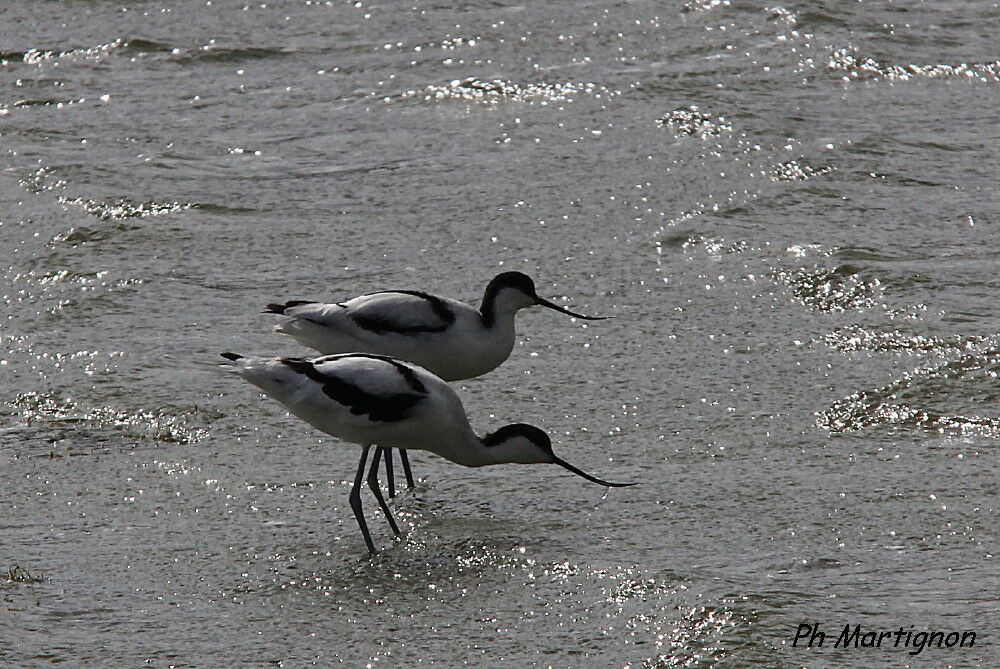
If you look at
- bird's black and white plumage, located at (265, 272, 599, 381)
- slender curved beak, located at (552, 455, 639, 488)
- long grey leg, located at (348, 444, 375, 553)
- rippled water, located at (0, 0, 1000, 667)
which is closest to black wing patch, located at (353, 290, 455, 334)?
bird's black and white plumage, located at (265, 272, 599, 381)

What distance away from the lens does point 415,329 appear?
6.55 meters

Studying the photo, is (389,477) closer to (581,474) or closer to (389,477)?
(389,477)

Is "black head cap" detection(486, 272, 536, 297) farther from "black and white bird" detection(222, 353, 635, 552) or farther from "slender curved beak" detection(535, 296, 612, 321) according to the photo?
"black and white bird" detection(222, 353, 635, 552)

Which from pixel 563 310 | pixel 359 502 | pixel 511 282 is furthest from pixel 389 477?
pixel 563 310

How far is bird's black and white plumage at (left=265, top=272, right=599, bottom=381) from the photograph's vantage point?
6.55 m

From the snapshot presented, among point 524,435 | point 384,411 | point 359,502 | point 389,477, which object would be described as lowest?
point 389,477

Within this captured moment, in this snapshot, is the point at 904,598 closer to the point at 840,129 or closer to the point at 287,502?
the point at 287,502

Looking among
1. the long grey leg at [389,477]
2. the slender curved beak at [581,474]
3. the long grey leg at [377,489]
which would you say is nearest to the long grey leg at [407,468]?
the long grey leg at [389,477]

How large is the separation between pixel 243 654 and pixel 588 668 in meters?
1.07

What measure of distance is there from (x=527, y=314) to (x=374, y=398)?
232 cm

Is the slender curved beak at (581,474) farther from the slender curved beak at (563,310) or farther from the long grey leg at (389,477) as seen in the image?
the slender curved beak at (563,310)

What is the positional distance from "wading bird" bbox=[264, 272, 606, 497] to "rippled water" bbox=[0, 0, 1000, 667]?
33cm

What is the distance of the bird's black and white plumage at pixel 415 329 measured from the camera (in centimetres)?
655

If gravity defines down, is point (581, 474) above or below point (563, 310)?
below
